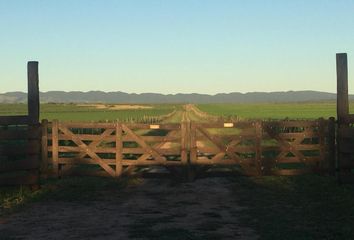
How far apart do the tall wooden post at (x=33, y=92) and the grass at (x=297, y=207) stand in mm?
5849

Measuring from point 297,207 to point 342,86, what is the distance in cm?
513

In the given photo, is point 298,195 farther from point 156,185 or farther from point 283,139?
point 156,185

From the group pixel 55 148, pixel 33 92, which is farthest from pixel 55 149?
pixel 33 92

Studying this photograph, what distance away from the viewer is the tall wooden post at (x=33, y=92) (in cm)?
1383

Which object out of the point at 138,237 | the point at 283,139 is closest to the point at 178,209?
the point at 138,237

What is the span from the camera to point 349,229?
336 inches

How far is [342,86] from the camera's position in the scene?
47.1 ft

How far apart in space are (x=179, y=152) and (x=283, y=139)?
3.15m

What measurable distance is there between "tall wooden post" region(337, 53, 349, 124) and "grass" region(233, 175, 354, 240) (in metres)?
2.00

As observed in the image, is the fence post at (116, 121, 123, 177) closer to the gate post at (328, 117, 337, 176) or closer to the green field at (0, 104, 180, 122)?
the gate post at (328, 117, 337, 176)

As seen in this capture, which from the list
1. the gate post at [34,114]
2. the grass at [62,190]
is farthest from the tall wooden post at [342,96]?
the gate post at [34,114]

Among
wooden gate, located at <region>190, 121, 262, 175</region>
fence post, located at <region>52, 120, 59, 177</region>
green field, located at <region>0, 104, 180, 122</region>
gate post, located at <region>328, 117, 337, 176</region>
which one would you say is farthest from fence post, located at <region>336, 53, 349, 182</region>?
green field, located at <region>0, 104, 180, 122</region>

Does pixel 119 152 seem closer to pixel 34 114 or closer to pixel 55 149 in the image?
pixel 55 149

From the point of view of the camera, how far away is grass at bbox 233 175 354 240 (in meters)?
8.42
